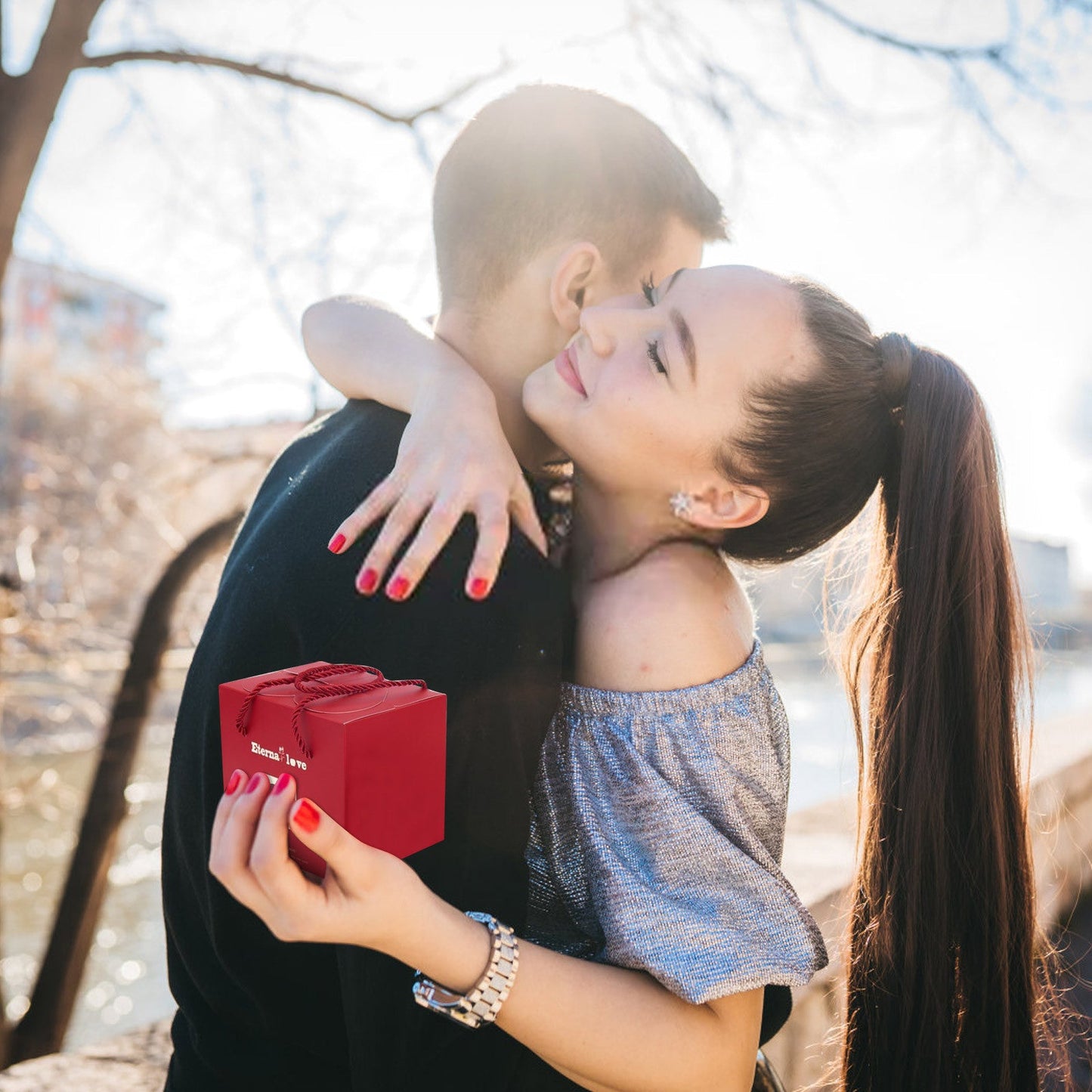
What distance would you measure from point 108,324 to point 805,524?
991 centimetres

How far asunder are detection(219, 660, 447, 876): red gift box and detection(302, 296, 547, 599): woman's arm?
0.54 feet

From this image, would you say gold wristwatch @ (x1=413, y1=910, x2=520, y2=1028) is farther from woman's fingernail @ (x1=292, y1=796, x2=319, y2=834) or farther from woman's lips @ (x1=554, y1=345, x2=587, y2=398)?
woman's lips @ (x1=554, y1=345, x2=587, y2=398)

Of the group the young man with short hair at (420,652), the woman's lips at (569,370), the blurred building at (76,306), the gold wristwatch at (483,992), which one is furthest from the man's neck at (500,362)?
the blurred building at (76,306)

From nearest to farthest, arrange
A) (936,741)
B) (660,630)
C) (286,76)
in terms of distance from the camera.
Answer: (660,630) < (936,741) < (286,76)

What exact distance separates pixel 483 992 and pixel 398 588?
1.47ft

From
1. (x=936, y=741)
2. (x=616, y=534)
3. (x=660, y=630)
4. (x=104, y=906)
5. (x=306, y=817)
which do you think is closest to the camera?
(x=306, y=817)

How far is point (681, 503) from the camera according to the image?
1.50m

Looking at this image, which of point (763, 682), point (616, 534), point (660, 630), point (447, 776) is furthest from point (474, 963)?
point (616, 534)

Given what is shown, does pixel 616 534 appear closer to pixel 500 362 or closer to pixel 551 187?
pixel 500 362

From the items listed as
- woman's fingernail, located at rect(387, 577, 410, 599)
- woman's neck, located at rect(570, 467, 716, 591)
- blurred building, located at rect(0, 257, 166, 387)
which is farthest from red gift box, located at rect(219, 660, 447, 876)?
blurred building, located at rect(0, 257, 166, 387)

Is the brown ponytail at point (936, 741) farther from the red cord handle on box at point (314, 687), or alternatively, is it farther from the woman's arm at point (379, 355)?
the red cord handle on box at point (314, 687)

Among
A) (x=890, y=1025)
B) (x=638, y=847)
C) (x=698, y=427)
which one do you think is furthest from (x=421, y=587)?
(x=890, y=1025)

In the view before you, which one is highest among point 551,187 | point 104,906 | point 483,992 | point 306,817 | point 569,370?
point 551,187

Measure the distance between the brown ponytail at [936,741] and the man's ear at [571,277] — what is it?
0.35 metres
